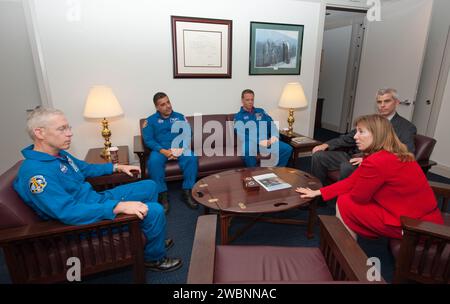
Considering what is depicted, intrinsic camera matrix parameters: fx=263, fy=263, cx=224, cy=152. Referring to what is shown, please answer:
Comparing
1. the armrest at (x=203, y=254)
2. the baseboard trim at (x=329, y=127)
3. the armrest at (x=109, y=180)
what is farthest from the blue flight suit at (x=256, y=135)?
the baseboard trim at (x=329, y=127)

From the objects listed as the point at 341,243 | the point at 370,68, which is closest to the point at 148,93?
the point at 341,243

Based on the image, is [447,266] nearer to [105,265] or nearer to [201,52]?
[105,265]

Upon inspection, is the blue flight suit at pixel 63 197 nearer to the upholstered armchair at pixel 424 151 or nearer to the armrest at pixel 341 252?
the armrest at pixel 341 252

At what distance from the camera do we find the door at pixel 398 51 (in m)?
3.27

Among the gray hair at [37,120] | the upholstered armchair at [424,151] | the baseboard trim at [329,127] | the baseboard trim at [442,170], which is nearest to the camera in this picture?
the gray hair at [37,120]

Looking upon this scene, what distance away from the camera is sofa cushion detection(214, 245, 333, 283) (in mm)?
1213

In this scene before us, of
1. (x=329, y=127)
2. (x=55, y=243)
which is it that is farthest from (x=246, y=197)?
(x=329, y=127)

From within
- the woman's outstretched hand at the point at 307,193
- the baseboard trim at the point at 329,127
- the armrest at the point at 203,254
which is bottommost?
the baseboard trim at the point at 329,127

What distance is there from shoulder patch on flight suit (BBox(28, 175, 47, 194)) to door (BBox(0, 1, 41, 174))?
206 cm

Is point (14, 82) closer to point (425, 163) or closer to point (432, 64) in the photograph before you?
point (425, 163)

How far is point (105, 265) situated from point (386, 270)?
184 cm

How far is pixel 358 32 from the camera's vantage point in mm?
4691

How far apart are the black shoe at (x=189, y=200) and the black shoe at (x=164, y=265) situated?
82 centimetres
